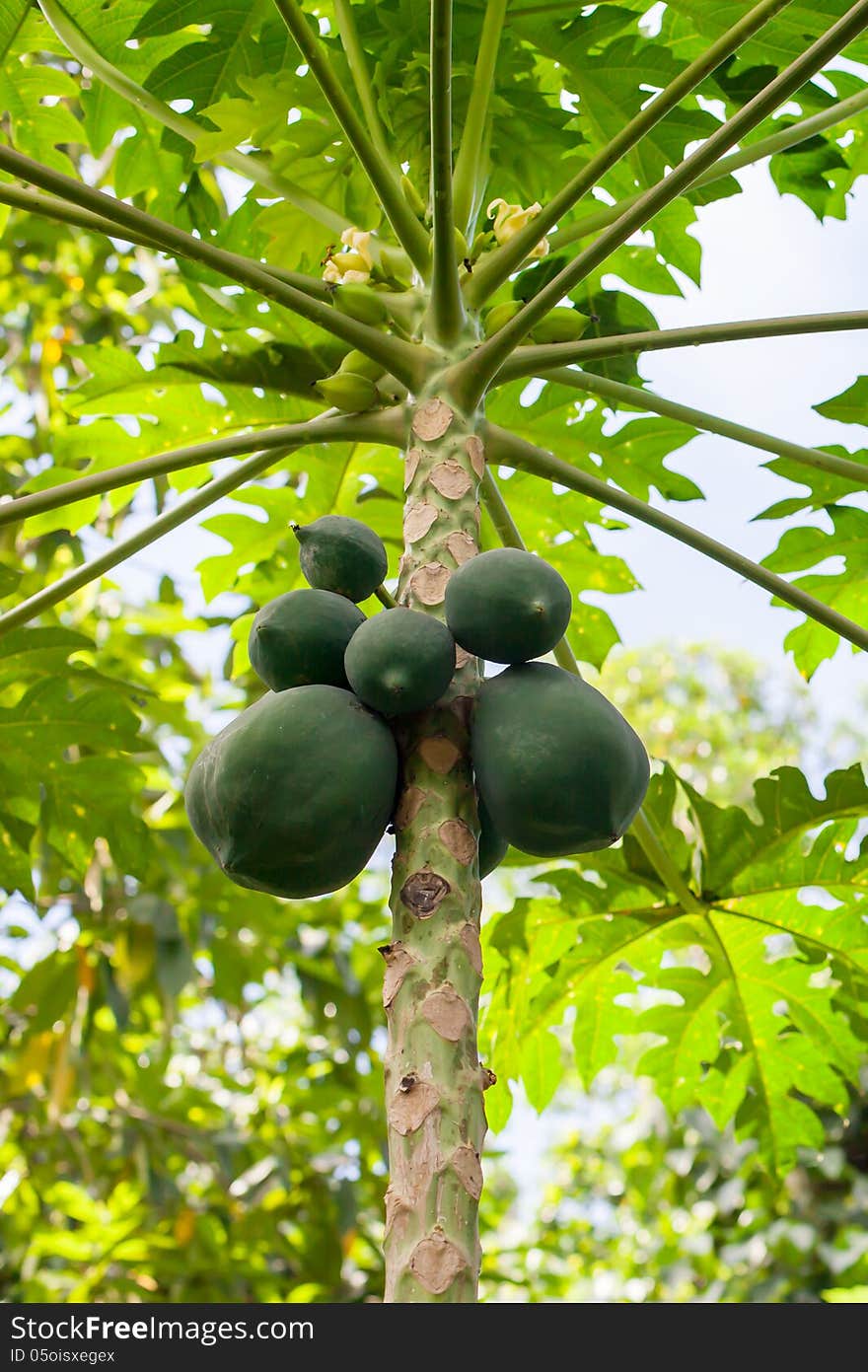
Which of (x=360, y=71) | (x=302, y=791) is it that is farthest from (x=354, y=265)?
(x=302, y=791)

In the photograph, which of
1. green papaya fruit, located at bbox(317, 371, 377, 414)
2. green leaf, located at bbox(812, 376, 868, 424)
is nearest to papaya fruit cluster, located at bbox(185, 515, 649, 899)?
green papaya fruit, located at bbox(317, 371, 377, 414)

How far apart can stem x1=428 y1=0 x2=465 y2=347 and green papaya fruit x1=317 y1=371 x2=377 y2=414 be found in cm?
12

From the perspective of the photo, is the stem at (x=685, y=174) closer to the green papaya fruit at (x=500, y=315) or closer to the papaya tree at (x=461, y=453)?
the papaya tree at (x=461, y=453)

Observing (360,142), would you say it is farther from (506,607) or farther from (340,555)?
(506,607)

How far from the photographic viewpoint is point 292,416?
2.57 meters

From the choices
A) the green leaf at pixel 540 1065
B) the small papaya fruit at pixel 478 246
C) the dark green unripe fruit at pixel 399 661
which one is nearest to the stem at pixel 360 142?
the small papaya fruit at pixel 478 246

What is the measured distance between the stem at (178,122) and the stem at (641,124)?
1.52 ft

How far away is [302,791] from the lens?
1.26m

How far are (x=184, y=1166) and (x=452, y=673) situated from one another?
5005mm

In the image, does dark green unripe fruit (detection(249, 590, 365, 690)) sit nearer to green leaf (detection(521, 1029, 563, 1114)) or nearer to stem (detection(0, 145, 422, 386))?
stem (detection(0, 145, 422, 386))

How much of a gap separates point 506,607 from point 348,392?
0.54 m

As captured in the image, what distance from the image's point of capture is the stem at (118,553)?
1810 mm
